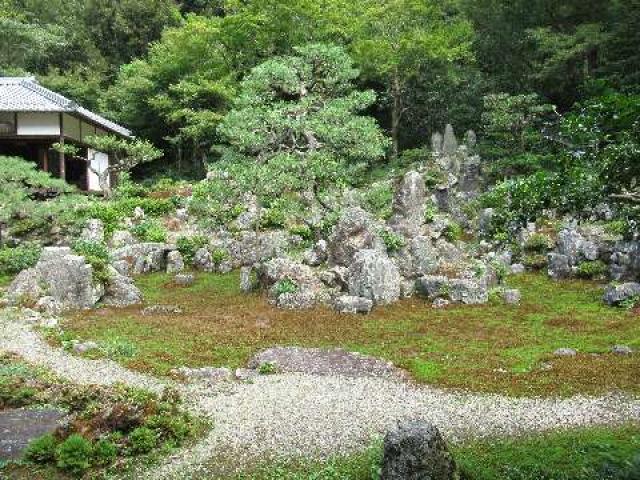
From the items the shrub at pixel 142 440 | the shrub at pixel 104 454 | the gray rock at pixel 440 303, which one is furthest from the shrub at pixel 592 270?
the shrub at pixel 104 454

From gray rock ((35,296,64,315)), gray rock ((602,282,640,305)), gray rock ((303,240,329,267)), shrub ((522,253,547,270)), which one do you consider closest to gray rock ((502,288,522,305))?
gray rock ((602,282,640,305))

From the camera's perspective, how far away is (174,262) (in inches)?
1049

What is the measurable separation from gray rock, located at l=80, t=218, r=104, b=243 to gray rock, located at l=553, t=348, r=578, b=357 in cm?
2078

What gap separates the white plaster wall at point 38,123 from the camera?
36.6 metres

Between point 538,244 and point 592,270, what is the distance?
10.4 ft

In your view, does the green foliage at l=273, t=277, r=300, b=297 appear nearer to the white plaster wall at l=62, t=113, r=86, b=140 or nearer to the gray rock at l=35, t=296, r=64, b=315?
the gray rock at l=35, t=296, r=64, b=315

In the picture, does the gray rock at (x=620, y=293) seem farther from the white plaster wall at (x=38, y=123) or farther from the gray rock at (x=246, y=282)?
the white plaster wall at (x=38, y=123)

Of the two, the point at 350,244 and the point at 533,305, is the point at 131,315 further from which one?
the point at 533,305

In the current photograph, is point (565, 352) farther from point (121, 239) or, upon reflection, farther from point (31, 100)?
point (31, 100)

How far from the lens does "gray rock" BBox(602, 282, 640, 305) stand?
19.1 metres

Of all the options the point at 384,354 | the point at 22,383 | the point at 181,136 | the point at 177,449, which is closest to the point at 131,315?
the point at 22,383

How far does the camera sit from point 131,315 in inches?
745

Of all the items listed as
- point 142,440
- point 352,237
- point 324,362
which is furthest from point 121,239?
point 142,440

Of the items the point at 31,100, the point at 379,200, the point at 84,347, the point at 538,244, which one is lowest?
the point at 84,347
